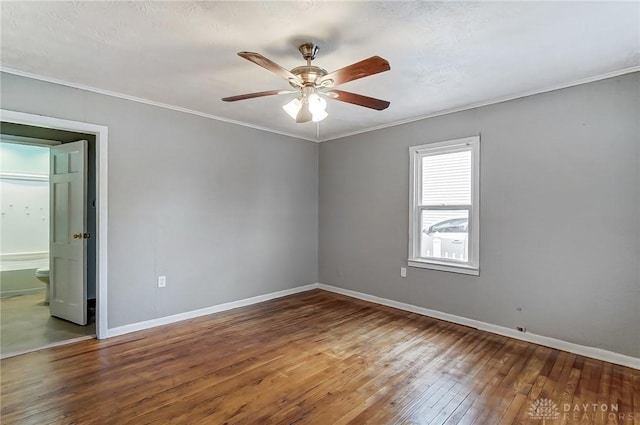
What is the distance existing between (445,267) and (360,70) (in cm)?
272

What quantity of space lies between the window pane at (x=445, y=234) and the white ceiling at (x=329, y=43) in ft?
4.51

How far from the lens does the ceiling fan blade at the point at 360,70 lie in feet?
6.12

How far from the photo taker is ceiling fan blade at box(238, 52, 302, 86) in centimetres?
180

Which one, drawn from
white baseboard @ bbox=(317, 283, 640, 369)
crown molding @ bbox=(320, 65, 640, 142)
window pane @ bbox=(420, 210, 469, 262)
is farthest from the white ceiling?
white baseboard @ bbox=(317, 283, 640, 369)

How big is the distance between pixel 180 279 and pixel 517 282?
12.2ft

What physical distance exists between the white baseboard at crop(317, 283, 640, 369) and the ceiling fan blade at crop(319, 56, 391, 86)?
2.98m

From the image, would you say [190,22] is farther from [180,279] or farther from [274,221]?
[274,221]

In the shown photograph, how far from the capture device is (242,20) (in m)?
2.01

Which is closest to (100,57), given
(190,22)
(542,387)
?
(190,22)

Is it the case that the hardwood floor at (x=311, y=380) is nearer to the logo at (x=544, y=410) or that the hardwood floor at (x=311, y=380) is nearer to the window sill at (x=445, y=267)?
the logo at (x=544, y=410)

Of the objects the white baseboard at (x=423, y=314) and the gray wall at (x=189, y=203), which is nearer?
the white baseboard at (x=423, y=314)

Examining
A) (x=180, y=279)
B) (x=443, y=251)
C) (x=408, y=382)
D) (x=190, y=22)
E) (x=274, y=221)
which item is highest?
(x=190, y=22)

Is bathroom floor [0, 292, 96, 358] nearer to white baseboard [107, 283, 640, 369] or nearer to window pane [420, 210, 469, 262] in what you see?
white baseboard [107, 283, 640, 369]

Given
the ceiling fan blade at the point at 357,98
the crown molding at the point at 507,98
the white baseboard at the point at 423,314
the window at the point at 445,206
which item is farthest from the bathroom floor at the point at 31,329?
the crown molding at the point at 507,98
